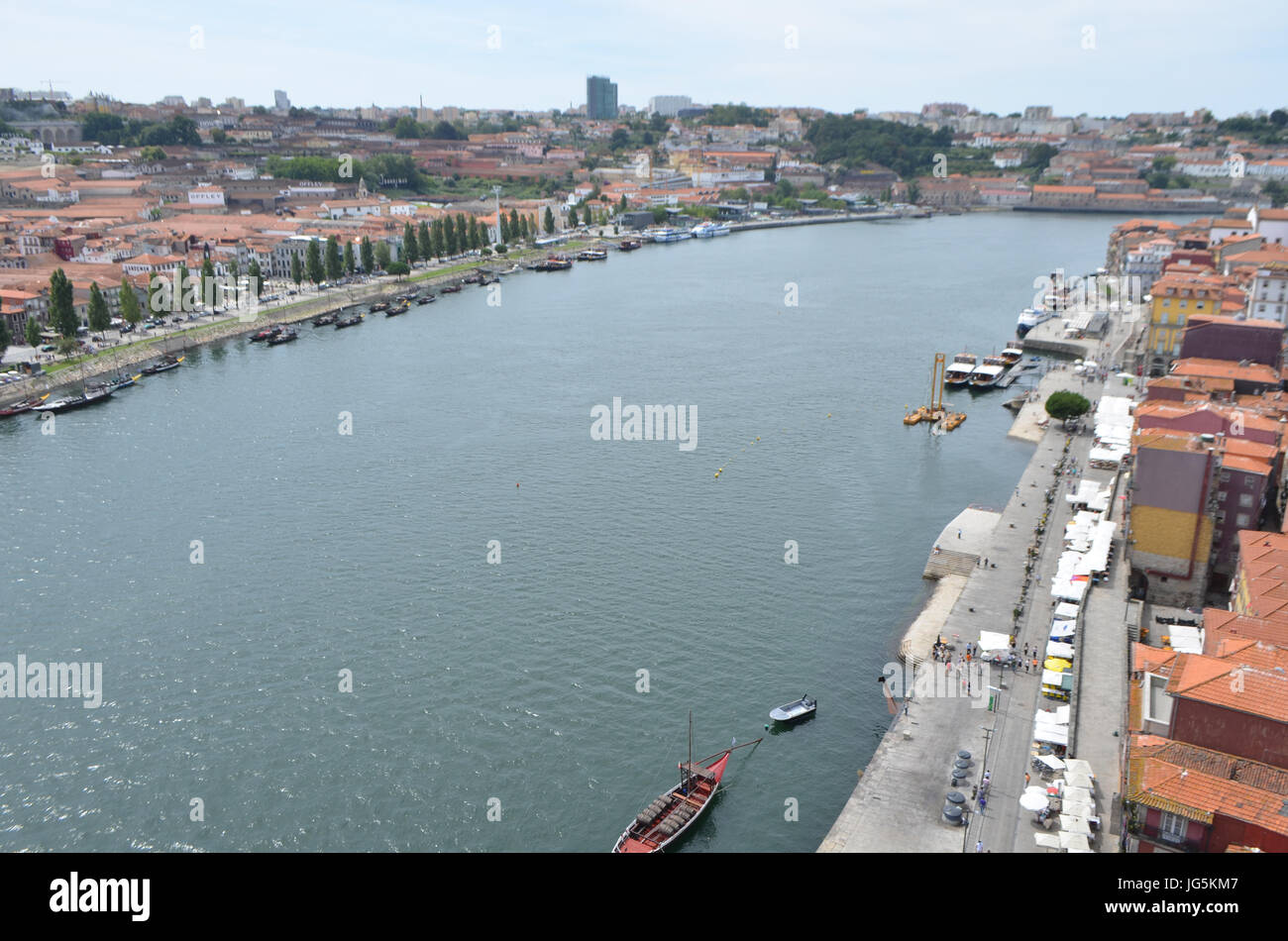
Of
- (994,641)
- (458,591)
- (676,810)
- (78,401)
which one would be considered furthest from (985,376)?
(78,401)

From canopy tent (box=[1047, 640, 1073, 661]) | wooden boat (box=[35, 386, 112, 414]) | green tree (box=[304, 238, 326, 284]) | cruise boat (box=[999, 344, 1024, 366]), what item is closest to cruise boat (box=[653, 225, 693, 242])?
green tree (box=[304, 238, 326, 284])

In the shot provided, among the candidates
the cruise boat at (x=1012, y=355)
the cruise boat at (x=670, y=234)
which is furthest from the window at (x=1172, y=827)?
the cruise boat at (x=670, y=234)

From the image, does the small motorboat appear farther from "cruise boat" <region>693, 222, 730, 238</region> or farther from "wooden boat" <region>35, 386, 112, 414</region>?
"cruise boat" <region>693, 222, 730, 238</region>
